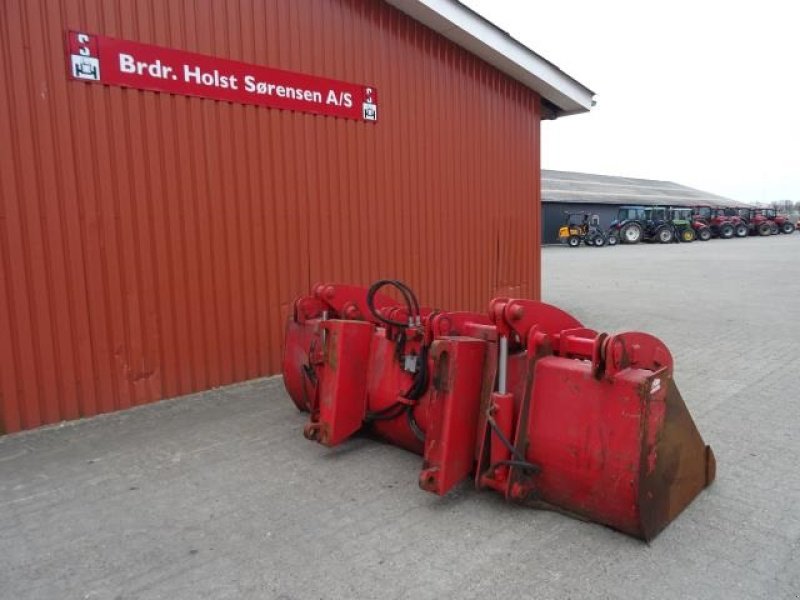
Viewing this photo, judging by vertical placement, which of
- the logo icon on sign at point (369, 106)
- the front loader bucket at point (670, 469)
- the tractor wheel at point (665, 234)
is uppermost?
the logo icon on sign at point (369, 106)

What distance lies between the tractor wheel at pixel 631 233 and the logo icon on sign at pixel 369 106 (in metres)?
29.4

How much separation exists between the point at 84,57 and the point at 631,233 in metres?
32.5

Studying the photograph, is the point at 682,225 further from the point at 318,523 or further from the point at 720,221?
the point at 318,523

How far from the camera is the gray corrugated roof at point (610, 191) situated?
3659cm

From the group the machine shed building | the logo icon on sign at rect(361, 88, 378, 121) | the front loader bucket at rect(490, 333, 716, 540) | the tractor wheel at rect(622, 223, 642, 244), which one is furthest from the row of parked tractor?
the front loader bucket at rect(490, 333, 716, 540)

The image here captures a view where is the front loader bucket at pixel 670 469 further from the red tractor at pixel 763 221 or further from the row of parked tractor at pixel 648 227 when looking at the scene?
the red tractor at pixel 763 221

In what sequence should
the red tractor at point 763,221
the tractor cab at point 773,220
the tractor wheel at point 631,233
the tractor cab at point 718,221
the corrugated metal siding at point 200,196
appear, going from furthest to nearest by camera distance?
the tractor cab at point 773,220
the red tractor at point 763,221
the tractor cab at point 718,221
the tractor wheel at point 631,233
the corrugated metal siding at point 200,196

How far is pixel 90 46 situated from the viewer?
4668 millimetres

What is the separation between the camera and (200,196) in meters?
5.38

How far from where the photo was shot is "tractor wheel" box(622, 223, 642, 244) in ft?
109

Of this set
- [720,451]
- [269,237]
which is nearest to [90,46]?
[269,237]

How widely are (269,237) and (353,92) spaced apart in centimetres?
184

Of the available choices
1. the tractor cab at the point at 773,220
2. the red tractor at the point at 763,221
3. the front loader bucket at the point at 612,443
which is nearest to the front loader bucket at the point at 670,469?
the front loader bucket at the point at 612,443

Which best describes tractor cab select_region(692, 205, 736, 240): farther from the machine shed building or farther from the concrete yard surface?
the concrete yard surface
